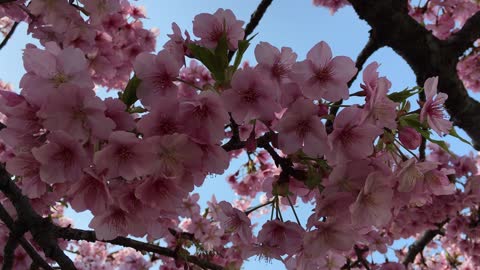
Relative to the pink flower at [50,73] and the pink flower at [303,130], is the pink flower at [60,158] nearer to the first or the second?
the pink flower at [50,73]

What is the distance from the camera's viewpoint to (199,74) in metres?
4.23

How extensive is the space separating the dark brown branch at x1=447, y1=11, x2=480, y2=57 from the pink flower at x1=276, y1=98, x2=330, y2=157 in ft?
8.76

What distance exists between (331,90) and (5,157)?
2.42m

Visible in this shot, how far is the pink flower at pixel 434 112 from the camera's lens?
4.42 ft

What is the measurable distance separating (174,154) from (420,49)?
2.74 metres

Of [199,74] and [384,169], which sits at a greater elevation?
[199,74]

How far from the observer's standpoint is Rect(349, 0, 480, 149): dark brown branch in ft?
10.7

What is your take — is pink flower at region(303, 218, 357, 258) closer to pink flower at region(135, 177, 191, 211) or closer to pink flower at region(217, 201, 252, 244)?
pink flower at region(217, 201, 252, 244)

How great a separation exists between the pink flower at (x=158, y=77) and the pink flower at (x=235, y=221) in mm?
524

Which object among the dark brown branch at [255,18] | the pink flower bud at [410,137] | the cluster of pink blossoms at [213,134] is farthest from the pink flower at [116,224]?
the dark brown branch at [255,18]

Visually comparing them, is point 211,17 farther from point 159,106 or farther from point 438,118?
point 438,118

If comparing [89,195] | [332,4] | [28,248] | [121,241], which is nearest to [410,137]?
[89,195]

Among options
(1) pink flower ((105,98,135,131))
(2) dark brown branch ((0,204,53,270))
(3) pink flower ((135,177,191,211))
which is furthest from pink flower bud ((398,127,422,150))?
(2) dark brown branch ((0,204,53,270))

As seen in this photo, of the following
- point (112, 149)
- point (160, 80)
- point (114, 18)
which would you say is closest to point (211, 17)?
point (160, 80)
